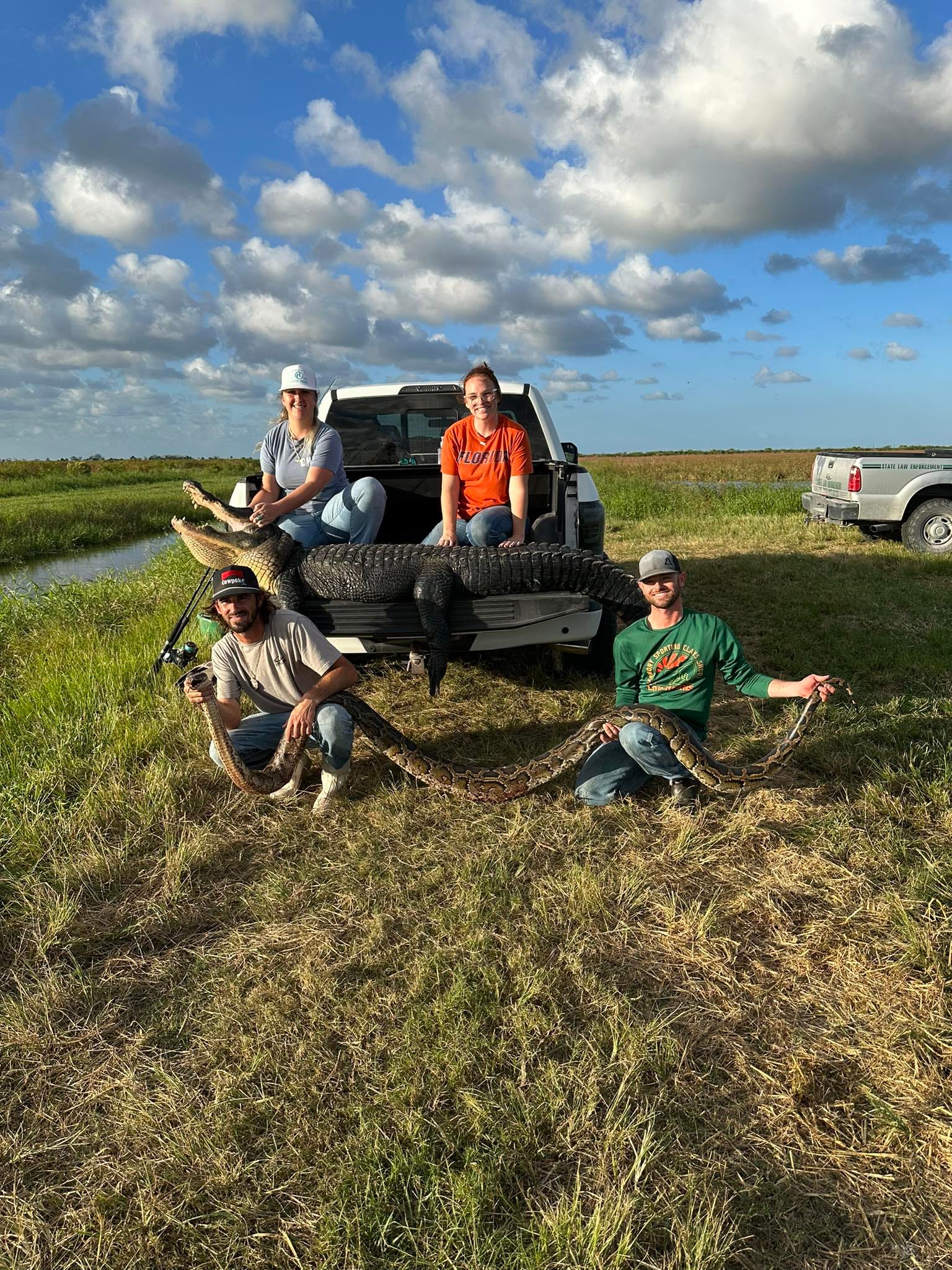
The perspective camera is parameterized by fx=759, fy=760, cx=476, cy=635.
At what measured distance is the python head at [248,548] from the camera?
432 centimetres

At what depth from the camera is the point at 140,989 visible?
2.61 metres

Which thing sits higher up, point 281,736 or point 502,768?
point 281,736

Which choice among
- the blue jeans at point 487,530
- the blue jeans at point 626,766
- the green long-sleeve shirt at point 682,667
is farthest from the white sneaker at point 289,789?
the green long-sleeve shirt at point 682,667

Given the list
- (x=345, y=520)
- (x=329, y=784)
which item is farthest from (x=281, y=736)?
(x=345, y=520)

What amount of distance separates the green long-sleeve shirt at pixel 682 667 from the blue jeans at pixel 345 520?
5.92 feet

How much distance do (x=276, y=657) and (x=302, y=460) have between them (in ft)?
5.25

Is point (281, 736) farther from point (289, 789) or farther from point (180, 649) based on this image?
point (180, 649)

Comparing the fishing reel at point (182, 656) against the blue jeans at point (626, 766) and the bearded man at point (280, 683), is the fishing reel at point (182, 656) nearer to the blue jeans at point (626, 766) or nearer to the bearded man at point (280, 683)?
the bearded man at point (280, 683)

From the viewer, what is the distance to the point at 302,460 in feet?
15.9

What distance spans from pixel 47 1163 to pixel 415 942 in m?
1.21

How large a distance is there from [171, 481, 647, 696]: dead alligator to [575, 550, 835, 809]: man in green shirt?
0.56 metres

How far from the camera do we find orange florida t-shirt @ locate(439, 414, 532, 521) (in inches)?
183

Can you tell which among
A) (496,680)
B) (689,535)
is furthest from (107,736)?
(689,535)

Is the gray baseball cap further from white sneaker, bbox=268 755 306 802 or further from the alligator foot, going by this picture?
white sneaker, bbox=268 755 306 802
